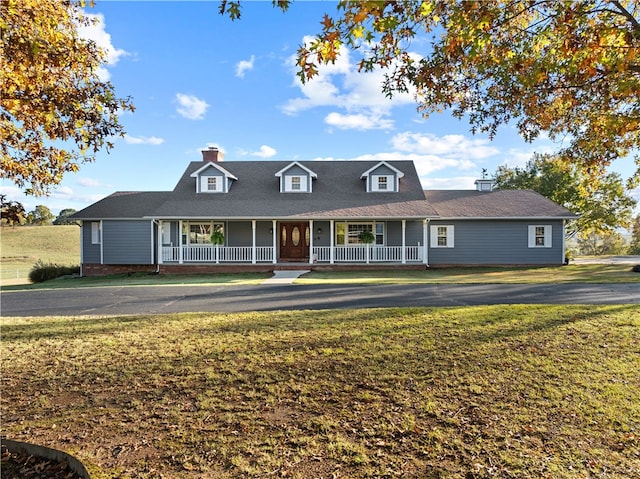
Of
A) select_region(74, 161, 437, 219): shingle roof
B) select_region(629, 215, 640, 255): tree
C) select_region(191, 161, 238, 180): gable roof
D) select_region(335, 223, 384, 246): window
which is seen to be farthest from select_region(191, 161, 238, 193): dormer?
select_region(629, 215, 640, 255): tree

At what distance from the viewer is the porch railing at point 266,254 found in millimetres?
19969

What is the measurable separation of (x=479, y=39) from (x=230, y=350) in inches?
200

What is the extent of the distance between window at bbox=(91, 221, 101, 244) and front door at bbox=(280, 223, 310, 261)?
10298mm

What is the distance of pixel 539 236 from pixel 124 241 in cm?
2285

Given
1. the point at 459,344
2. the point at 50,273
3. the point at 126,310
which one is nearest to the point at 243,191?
the point at 50,273

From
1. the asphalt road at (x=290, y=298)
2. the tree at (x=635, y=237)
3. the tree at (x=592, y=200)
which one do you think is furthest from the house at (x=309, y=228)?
the tree at (x=635, y=237)

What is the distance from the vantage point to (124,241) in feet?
69.7

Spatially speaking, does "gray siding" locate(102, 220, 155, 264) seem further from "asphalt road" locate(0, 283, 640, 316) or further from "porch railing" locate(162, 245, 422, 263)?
"asphalt road" locate(0, 283, 640, 316)

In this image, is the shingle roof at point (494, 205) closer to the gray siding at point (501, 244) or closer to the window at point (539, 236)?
the gray siding at point (501, 244)

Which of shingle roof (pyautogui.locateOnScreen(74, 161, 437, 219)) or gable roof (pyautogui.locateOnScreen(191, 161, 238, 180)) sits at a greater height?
gable roof (pyautogui.locateOnScreen(191, 161, 238, 180))

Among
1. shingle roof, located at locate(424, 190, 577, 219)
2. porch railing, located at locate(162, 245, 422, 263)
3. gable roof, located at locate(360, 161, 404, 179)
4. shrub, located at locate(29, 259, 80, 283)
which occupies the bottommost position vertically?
shrub, located at locate(29, 259, 80, 283)

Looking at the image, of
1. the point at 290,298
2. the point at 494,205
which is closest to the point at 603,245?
the point at 494,205

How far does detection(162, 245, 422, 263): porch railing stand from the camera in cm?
1997

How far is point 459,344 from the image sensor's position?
5.55 m
